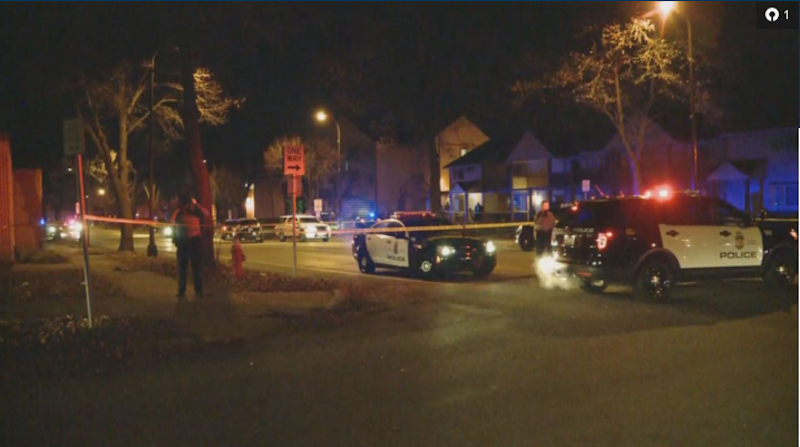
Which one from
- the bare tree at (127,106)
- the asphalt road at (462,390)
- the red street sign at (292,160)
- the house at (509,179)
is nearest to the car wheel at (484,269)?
the red street sign at (292,160)

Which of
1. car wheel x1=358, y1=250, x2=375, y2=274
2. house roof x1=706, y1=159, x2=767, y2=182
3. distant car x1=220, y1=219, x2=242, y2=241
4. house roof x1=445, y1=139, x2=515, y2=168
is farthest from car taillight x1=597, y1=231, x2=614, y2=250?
house roof x1=445, y1=139, x2=515, y2=168

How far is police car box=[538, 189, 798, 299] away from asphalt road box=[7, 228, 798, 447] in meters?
1.67

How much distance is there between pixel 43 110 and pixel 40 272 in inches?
260

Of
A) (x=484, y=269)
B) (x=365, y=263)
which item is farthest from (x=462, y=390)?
(x=365, y=263)

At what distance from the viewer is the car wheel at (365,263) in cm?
1938

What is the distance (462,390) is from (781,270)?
9313 millimetres

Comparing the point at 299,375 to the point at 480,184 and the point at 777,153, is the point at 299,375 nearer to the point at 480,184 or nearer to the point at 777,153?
the point at 777,153

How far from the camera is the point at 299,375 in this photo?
26.2ft

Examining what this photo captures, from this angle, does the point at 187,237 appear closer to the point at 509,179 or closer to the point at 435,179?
the point at 435,179

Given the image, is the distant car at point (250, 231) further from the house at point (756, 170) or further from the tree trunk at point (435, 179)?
the house at point (756, 170)

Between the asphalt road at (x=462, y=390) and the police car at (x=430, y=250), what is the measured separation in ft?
19.1

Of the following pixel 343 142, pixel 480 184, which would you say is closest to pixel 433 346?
pixel 480 184

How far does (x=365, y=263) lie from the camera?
770 inches

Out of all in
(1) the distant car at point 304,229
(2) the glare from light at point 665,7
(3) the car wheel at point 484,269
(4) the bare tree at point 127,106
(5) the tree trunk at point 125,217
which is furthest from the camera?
(1) the distant car at point 304,229
